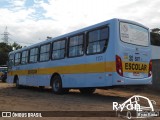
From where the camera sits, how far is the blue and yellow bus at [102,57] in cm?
1348

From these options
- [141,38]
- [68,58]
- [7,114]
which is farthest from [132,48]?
[7,114]

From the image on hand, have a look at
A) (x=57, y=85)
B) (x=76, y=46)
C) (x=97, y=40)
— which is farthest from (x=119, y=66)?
Result: (x=57, y=85)

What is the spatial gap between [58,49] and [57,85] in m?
1.98

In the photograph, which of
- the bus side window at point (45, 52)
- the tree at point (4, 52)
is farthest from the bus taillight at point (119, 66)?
the tree at point (4, 52)

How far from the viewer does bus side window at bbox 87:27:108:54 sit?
45.7ft

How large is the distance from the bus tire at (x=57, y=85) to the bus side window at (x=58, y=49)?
1.14 metres

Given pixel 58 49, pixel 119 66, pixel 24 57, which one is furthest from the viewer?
pixel 24 57

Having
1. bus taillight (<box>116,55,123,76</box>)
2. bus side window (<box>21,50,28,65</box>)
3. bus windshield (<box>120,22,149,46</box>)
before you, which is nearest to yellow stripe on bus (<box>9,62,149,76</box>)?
bus taillight (<box>116,55,123,76</box>)

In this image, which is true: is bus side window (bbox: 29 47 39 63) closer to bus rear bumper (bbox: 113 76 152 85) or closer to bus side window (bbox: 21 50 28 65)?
bus side window (bbox: 21 50 28 65)

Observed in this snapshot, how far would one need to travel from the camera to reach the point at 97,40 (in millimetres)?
14328

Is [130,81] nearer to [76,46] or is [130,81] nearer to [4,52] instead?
[76,46]

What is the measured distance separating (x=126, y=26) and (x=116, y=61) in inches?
68.3

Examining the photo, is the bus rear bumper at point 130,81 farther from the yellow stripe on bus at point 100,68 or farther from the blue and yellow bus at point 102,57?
the yellow stripe on bus at point 100,68

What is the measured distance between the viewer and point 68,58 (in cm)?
1673
